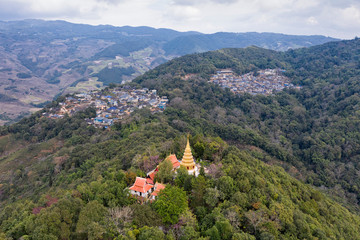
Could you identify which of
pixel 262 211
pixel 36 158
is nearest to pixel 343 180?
pixel 262 211

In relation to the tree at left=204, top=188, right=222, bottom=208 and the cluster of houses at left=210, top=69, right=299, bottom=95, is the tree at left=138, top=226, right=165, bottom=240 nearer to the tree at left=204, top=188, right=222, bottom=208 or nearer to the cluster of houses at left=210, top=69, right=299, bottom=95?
the tree at left=204, top=188, right=222, bottom=208

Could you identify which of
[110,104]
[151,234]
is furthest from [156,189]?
[110,104]

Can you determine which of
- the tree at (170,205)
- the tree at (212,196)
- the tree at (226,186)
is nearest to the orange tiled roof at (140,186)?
the tree at (170,205)

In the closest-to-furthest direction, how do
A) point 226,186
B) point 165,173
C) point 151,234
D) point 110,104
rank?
point 151,234, point 226,186, point 165,173, point 110,104

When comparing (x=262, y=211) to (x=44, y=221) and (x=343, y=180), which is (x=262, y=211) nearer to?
(x=44, y=221)

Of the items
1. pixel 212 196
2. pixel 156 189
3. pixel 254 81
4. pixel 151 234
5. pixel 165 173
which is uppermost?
pixel 165 173

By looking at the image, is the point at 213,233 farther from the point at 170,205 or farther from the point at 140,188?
the point at 140,188
